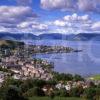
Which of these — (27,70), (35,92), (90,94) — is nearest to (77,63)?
(27,70)

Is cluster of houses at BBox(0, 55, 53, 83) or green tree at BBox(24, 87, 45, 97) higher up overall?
cluster of houses at BBox(0, 55, 53, 83)

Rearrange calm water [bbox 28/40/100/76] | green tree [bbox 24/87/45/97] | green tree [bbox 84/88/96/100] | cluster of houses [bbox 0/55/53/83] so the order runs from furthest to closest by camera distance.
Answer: calm water [bbox 28/40/100/76]
cluster of houses [bbox 0/55/53/83]
green tree [bbox 24/87/45/97]
green tree [bbox 84/88/96/100]

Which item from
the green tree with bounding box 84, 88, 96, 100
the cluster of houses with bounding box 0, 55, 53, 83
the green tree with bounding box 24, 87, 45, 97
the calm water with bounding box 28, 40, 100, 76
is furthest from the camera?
the calm water with bounding box 28, 40, 100, 76

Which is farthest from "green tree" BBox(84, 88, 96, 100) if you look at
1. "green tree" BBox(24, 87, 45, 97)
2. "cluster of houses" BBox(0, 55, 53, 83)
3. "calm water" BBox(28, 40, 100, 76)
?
"calm water" BBox(28, 40, 100, 76)

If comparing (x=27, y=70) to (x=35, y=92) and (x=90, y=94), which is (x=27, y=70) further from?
(x=90, y=94)

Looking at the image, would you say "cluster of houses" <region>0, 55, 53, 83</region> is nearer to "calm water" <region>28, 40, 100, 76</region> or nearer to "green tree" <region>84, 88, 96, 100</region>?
"calm water" <region>28, 40, 100, 76</region>

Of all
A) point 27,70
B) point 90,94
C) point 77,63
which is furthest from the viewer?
point 77,63

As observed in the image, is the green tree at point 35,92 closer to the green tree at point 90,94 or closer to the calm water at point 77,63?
the green tree at point 90,94

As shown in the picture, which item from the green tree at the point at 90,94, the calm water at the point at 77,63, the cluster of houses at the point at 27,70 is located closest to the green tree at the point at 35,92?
the green tree at the point at 90,94

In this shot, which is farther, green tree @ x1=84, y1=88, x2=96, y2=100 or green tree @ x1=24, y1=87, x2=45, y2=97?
green tree @ x1=24, y1=87, x2=45, y2=97

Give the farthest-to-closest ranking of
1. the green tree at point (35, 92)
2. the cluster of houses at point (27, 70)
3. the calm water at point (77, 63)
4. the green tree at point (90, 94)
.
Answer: the calm water at point (77, 63)
the cluster of houses at point (27, 70)
the green tree at point (35, 92)
the green tree at point (90, 94)

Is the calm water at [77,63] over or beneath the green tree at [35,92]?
over
